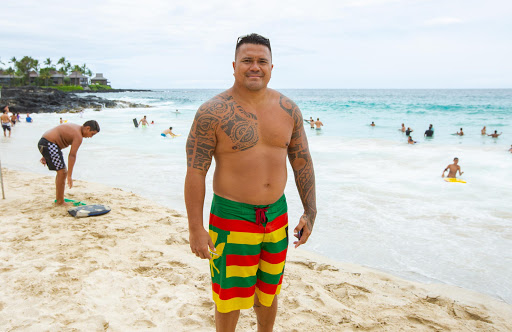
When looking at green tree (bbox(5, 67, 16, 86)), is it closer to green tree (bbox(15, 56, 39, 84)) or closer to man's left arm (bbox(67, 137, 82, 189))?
green tree (bbox(15, 56, 39, 84))

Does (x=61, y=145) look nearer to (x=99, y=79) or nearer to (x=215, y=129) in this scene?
(x=215, y=129)

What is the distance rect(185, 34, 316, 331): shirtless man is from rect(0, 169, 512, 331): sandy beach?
903mm

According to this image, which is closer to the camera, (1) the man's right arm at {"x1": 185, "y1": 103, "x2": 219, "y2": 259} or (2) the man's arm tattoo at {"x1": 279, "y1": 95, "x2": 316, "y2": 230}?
(1) the man's right arm at {"x1": 185, "y1": 103, "x2": 219, "y2": 259}

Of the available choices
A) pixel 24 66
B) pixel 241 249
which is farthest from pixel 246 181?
pixel 24 66

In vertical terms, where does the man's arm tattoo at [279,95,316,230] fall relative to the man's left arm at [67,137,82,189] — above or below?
above

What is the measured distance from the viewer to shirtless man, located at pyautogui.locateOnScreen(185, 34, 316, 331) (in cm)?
199

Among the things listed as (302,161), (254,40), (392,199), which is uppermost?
(254,40)

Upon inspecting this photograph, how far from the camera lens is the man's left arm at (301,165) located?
7.17 feet

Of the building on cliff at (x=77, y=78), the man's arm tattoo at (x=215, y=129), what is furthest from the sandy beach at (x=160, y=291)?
the building on cliff at (x=77, y=78)

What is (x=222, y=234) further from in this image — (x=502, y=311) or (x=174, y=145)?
(x=174, y=145)

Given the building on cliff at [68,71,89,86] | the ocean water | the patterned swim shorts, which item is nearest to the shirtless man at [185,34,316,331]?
the ocean water

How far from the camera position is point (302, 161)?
2.32 m

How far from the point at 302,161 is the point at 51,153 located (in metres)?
4.67

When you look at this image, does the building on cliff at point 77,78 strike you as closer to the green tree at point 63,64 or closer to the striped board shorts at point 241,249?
the green tree at point 63,64
